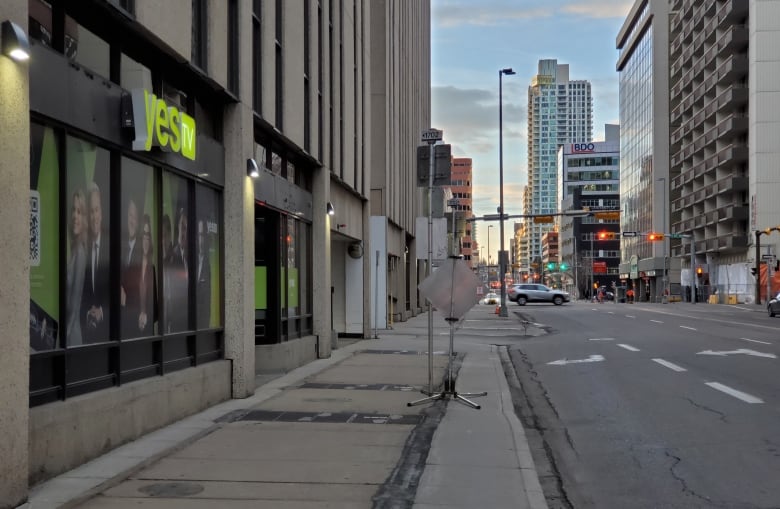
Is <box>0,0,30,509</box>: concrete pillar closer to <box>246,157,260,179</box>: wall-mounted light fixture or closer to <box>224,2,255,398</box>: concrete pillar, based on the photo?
<box>224,2,255,398</box>: concrete pillar

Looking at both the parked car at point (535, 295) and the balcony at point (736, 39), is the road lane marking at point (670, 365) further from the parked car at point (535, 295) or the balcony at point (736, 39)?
the balcony at point (736, 39)

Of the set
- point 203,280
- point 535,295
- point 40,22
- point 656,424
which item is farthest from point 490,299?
point 40,22

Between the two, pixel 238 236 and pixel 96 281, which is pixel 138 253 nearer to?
pixel 96 281

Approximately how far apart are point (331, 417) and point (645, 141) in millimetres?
100126

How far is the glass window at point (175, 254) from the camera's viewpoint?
9414mm

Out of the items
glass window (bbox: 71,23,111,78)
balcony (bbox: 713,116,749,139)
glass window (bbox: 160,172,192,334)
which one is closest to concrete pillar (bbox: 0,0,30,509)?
glass window (bbox: 71,23,111,78)

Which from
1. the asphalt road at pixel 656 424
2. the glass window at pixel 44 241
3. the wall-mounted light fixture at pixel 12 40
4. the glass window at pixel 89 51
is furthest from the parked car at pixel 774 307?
the wall-mounted light fixture at pixel 12 40

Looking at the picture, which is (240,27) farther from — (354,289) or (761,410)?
(354,289)

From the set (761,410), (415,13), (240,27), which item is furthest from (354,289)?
(415,13)

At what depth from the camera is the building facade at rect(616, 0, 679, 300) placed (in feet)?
316

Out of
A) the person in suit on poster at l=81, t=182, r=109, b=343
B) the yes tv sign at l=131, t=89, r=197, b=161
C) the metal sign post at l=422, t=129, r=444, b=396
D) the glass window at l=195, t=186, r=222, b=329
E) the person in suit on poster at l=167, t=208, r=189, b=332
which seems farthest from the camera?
the metal sign post at l=422, t=129, r=444, b=396

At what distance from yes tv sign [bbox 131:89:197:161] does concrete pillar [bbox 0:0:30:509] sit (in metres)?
2.20

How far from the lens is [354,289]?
2422 cm

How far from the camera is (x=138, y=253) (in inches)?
341
